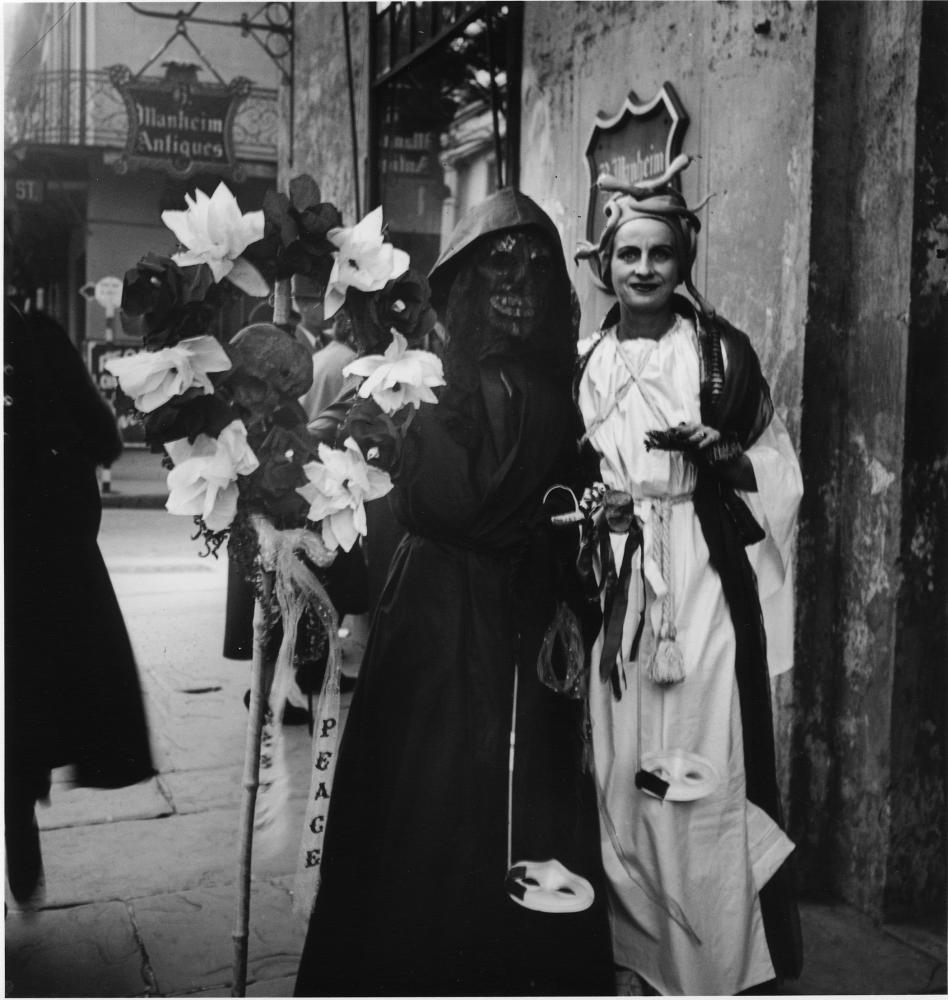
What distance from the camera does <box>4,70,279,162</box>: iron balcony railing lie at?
2.82 m

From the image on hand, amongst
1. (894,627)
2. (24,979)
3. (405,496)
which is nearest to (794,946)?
(894,627)

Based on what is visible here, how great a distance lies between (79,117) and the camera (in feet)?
10.1

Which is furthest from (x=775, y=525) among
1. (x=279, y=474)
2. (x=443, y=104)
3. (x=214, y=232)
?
(x=443, y=104)

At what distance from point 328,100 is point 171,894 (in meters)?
3.13

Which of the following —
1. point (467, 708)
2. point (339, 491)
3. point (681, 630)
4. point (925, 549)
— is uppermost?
point (339, 491)

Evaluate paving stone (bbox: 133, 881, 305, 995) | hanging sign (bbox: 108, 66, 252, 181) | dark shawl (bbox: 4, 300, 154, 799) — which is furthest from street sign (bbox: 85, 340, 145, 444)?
paving stone (bbox: 133, 881, 305, 995)

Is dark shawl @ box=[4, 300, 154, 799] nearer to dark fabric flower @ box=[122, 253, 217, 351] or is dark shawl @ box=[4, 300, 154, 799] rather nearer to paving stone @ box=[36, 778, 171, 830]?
paving stone @ box=[36, 778, 171, 830]

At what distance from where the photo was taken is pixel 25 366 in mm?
2662

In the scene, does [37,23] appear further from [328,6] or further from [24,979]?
[24,979]

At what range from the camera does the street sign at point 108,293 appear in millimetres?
2838

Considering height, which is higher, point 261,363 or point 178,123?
point 178,123

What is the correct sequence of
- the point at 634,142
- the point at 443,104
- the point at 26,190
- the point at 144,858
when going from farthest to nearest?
the point at 443,104, the point at 634,142, the point at 144,858, the point at 26,190

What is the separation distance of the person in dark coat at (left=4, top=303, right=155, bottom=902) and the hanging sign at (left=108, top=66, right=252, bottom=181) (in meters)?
0.84

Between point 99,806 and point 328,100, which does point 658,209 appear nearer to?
point 99,806
